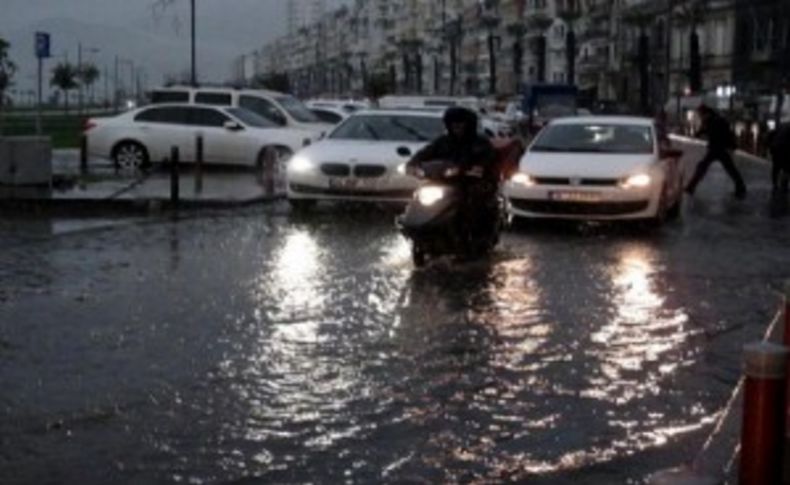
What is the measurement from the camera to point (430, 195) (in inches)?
503

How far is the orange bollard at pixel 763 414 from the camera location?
4809mm

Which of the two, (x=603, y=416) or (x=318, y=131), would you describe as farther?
(x=318, y=131)

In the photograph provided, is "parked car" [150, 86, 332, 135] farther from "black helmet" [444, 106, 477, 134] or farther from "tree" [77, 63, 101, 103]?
"tree" [77, 63, 101, 103]

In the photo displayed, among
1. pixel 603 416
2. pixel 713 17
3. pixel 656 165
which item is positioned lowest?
pixel 603 416

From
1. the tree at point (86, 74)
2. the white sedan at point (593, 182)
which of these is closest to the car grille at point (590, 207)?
the white sedan at point (593, 182)

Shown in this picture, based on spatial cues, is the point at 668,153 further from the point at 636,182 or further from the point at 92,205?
the point at 92,205

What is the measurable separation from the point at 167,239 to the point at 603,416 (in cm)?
888

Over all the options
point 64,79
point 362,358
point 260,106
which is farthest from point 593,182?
point 64,79

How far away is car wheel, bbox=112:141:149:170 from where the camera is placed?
26.9 m

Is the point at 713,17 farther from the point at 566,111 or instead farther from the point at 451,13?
the point at 451,13

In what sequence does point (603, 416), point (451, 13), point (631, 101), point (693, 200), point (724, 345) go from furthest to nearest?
point (451, 13) < point (631, 101) < point (693, 200) < point (724, 345) < point (603, 416)

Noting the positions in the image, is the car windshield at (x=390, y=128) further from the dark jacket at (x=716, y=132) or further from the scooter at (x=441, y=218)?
the scooter at (x=441, y=218)

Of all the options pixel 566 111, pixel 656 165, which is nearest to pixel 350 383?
pixel 656 165

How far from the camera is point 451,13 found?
532 feet
